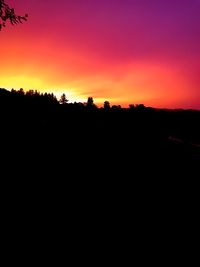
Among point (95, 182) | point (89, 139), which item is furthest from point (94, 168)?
point (89, 139)

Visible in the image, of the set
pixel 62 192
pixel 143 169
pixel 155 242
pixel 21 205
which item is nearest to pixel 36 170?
pixel 62 192

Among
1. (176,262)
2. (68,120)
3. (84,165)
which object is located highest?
(68,120)

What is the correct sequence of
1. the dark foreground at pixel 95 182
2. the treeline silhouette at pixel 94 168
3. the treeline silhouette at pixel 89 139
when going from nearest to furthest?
1. the dark foreground at pixel 95 182
2. the treeline silhouette at pixel 94 168
3. the treeline silhouette at pixel 89 139

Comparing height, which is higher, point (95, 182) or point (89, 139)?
point (89, 139)

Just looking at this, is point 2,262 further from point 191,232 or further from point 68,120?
point 68,120

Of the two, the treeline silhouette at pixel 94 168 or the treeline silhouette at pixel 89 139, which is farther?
the treeline silhouette at pixel 89 139

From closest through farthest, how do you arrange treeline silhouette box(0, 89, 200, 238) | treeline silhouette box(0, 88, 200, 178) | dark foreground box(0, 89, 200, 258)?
dark foreground box(0, 89, 200, 258) < treeline silhouette box(0, 89, 200, 238) < treeline silhouette box(0, 88, 200, 178)

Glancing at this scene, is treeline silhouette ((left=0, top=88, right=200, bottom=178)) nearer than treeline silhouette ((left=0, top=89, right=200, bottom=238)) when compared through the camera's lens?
No

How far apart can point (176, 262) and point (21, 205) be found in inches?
157

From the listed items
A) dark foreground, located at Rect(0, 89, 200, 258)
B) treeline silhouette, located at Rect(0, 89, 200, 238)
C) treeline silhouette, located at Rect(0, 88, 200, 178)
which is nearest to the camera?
dark foreground, located at Rect(0, 89, 200, 258)

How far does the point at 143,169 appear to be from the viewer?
1023 centimetres

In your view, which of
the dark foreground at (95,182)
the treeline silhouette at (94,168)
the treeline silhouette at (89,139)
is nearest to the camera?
the dark foreground at (95,182)

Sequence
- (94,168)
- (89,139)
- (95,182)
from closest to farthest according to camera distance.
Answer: (95,182), (94,168), (89,139)

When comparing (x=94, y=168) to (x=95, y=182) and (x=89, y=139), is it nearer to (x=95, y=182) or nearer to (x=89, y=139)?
(x=95, y=182)
